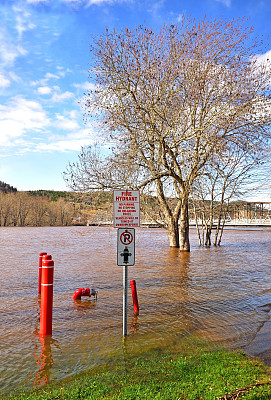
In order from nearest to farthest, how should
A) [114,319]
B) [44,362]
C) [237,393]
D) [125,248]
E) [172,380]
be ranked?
[237,393] < [172,380] < [44,362] < [125,248] < [114,319]

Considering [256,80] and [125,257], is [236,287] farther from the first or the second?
[256,80]

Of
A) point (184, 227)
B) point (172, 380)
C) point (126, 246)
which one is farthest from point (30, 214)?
point (172, 380)

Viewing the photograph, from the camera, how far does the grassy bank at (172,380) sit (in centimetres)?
373

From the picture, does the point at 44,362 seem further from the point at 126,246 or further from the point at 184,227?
the point at 184,227

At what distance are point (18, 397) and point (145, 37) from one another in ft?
55.0

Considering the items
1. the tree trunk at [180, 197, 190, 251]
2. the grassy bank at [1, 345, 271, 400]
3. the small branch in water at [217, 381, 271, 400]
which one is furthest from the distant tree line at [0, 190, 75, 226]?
the small branch in water at [217, 381, 271, 400]

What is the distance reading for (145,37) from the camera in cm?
1728

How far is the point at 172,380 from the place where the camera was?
4.12m

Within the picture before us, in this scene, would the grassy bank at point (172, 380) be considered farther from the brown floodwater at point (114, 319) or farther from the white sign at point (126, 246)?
the white sign at point (126, 246)

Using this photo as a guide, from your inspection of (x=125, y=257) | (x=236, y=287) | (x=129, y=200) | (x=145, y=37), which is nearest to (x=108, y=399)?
(x=125, y=257)

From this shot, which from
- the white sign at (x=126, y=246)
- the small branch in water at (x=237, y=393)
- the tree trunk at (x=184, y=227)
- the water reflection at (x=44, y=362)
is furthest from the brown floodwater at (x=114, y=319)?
the tree trunk at (x=184, y=227)

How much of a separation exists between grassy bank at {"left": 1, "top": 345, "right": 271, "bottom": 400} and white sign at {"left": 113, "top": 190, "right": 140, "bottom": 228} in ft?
6.67

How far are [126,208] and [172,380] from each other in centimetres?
271

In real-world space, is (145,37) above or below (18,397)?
above
